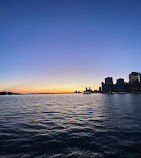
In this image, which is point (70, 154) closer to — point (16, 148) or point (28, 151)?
point (28, 151)

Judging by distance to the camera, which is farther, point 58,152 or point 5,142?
point 5,142

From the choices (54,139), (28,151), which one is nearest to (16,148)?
(28,151)

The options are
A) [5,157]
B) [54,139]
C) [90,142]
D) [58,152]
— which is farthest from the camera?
[54,139]

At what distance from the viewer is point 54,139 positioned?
12430 mm

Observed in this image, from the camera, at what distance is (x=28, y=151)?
9.66m

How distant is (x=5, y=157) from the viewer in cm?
867

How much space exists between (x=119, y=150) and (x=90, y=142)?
305 cm

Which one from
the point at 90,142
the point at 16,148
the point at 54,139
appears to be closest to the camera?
the point at 16,148

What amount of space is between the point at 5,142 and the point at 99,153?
1039 centimetres

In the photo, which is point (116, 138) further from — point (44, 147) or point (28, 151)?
point (28, 151)

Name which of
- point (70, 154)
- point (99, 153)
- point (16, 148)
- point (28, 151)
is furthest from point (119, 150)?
point (16, 148)

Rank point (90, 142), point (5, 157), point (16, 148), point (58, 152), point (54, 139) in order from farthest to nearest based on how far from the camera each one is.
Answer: point (54, 139) < point (90, 142) < point (16, 148) < point (58, 152) < point (5, 157)

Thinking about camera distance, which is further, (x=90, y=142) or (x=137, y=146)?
(x=90, y=142)

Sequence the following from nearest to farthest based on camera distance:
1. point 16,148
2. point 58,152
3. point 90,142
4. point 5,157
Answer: point 5,157
point 58,152
point 16,148
point 90,142
